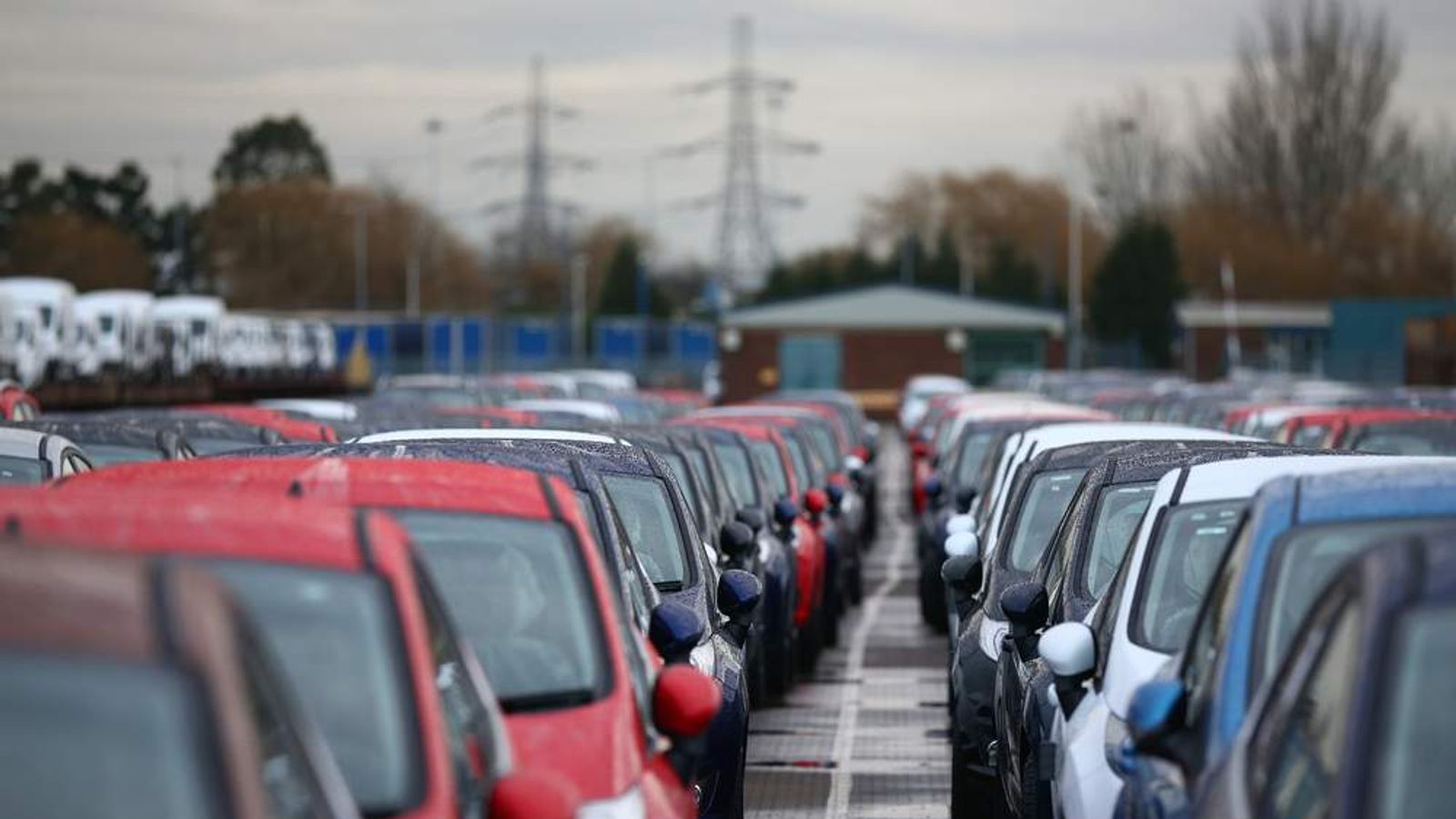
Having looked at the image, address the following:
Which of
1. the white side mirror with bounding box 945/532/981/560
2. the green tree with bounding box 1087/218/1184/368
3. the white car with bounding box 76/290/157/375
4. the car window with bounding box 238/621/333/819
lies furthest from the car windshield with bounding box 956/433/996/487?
the green tree with bounding box 1087/218/1184/368

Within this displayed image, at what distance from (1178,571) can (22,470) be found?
592 cm

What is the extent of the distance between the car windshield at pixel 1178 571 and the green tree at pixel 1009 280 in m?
121

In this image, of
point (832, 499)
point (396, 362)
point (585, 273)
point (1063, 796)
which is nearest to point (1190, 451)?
point (1063, 796)

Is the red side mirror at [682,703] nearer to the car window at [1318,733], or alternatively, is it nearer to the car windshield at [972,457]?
the car window at [1318,733]

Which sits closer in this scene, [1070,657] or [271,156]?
[1070,657]

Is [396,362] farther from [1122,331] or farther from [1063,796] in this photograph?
[1063,796]

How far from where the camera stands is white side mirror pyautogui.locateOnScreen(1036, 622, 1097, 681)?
26.0 ft

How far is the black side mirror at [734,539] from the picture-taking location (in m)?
13.6

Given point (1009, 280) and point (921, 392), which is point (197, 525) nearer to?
point (921, 392)

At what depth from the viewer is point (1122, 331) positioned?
10538 cm

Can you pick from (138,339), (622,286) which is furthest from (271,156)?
(138,339)

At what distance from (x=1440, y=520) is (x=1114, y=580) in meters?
2.02

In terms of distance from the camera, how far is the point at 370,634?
509 cm

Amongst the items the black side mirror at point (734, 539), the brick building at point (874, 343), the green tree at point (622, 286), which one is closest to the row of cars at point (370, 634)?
the black side mirror at point (734, 539)
